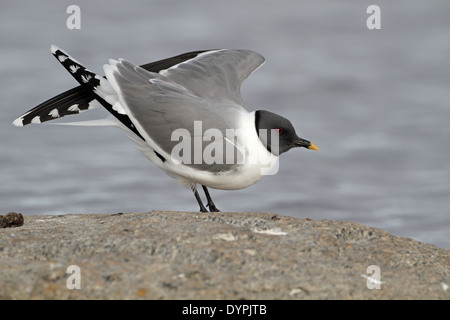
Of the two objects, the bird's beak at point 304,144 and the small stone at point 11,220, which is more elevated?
the bird's beak at point 304,144

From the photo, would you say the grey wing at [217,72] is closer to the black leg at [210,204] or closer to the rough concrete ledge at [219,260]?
the black leg at [210,204]

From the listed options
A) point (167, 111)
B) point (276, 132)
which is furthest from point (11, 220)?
point (276, 132)

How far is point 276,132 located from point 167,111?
1.17 meters

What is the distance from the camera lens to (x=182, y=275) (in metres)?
3.87

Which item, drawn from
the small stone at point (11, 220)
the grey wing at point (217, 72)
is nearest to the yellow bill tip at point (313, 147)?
the grey wing at point (217, 72)

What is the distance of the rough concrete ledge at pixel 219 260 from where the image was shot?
3.76 meters

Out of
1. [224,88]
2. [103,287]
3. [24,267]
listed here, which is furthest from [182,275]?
[224,88]

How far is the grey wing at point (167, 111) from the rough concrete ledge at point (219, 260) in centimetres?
86

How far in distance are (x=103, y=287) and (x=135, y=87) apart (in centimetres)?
290

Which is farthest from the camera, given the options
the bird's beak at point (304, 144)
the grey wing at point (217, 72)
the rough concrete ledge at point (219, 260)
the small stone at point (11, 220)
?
the grey wing at point (217, 72)

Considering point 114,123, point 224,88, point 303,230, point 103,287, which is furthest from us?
point 224,88

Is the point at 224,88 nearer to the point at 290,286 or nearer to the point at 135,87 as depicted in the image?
the point at 135,87

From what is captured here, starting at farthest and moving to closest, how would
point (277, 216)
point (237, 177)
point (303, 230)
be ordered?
point (237, 177) < point (277, 216) < point (303, 230)

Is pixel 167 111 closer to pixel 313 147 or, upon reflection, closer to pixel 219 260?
pixel 313 147
